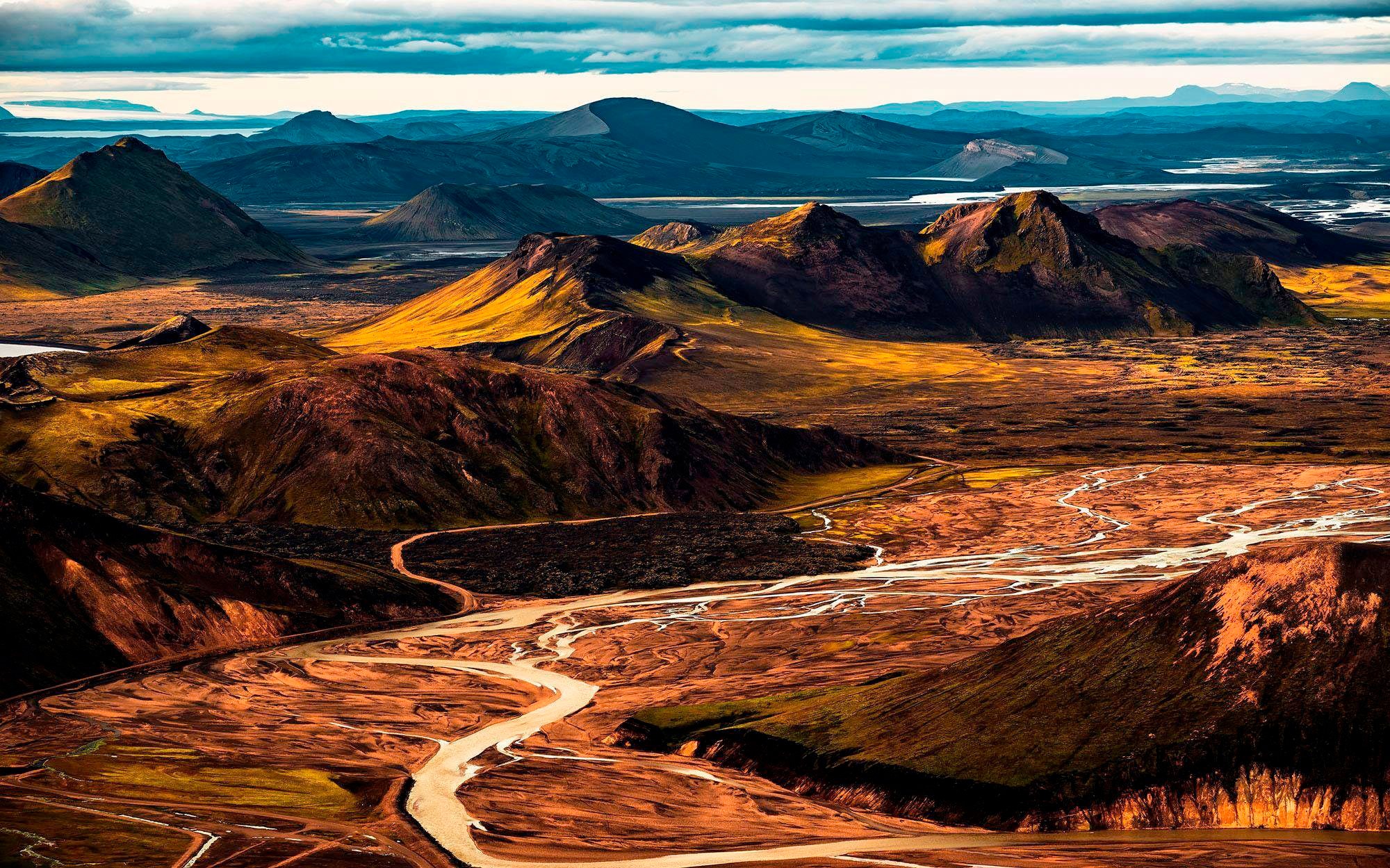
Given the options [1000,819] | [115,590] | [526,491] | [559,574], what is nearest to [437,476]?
[526,491]

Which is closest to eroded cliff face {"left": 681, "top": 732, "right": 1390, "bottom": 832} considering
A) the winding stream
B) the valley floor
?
the winding stream

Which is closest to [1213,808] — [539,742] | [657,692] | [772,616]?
[539,742]

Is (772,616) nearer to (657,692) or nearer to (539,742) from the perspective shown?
(657,692)

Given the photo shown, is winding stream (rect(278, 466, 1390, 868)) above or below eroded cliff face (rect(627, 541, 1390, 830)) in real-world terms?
below

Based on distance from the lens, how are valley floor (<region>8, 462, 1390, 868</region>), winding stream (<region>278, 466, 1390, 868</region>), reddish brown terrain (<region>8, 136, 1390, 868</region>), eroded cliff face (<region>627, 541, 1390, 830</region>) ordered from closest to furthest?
valley floor (<region>8, 462, 1390, 868</region>) < winding stream (<region>278, 466, 1390, 868</region>) < eroded cliff face (<region>627, 541, 1390, 830</region>) < reddish brown terrain (<region>8, 136, 1390, 868</region>)

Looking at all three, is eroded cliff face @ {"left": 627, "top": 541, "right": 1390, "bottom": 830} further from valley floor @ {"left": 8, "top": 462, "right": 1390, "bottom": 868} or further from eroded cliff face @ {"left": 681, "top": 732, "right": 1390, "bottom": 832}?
valley floor @ {"left": 8, "top": 462, "right": 1390, "bottom": 868}

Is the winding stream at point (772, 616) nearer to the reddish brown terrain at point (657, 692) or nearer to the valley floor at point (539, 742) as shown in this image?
the valley floor at point (539, 742)

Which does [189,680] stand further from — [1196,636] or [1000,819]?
[1196,636]

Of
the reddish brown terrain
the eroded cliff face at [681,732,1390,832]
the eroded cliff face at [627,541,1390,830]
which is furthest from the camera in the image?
the reddish brown terrain

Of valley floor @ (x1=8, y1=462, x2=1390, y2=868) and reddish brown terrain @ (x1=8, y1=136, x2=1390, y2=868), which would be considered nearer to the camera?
valley floor @ (x1=8, y1=462, x2=1390, y2=868)

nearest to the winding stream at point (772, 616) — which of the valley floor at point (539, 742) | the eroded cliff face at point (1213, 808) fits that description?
the valley floor at point (539, 742)
